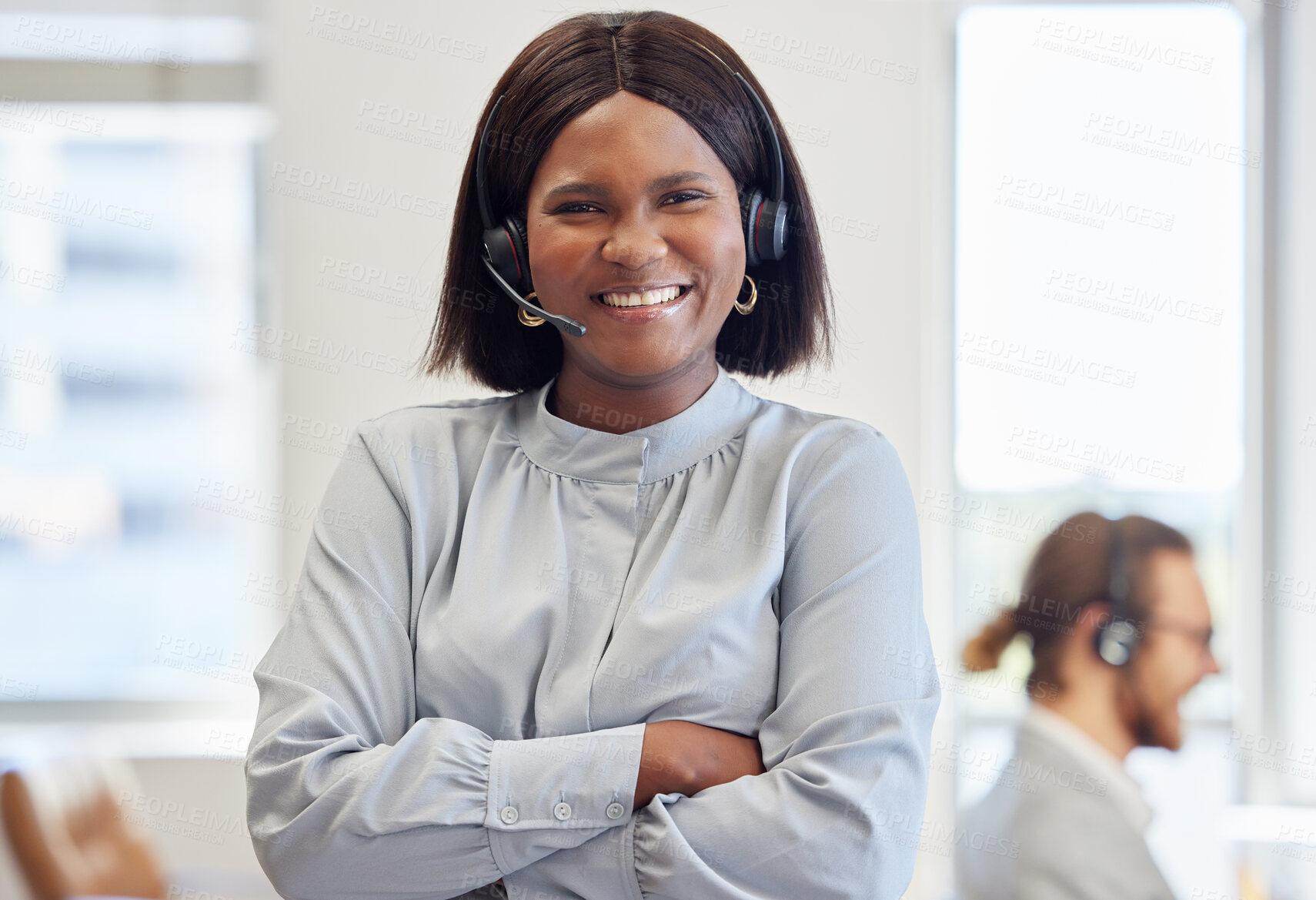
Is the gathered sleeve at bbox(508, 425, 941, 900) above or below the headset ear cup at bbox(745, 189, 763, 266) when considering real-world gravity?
below

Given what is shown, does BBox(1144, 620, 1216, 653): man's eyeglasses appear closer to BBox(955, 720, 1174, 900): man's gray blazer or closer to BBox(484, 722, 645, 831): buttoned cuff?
BBox(955, 720, 1174, 900): man's gray blazer

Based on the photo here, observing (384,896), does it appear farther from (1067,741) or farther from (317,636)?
(1067,741)

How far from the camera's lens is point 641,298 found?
1.05m

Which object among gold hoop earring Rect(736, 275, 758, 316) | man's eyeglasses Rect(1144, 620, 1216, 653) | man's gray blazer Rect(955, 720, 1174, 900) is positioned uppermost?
gold hoop earring Rect(736, 275, 758, 316)

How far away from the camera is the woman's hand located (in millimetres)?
968

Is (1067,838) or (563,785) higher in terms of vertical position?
(563,785)

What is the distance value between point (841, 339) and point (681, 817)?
5.46 ft

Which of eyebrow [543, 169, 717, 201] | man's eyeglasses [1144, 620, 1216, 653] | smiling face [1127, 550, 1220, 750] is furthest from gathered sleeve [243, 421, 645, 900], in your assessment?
man's eyeglasses [1144, 620, 1216, 653]

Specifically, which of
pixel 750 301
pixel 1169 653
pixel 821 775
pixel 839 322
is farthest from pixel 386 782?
pixel 1169 653

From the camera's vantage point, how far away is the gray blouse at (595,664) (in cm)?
95

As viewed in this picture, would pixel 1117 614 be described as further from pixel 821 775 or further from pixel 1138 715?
pixel 821 775

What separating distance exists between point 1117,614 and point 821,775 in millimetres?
1670

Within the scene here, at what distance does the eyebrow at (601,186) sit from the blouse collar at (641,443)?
0.81 feet

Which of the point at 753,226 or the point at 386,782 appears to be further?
the point at 753,226
